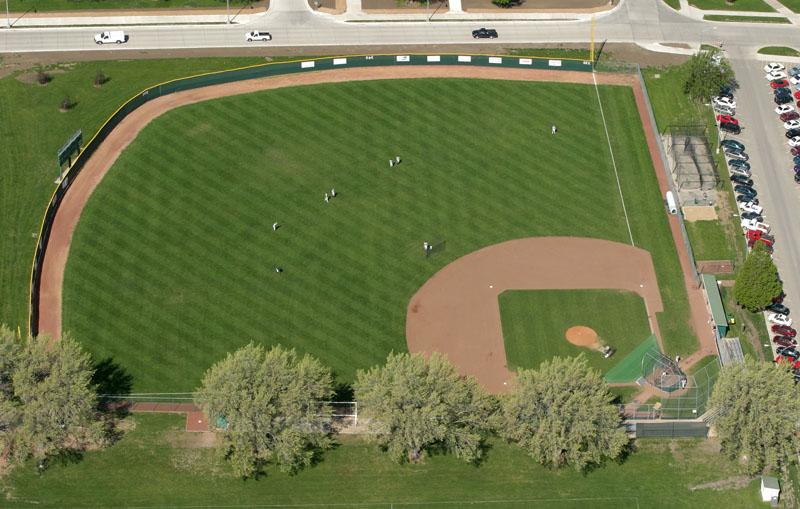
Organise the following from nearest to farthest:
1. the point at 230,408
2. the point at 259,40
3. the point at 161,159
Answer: the point at 230,408 < the point at 161,159 < the point at 259,40

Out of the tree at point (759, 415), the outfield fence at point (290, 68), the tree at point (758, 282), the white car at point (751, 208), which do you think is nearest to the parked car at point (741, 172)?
the white car at point (751, 208)

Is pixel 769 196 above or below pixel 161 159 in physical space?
below

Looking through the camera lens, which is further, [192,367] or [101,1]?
[101,1]

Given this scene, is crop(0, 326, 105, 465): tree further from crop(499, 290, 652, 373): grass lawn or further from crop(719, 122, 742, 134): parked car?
crop(719, 122, 742, 134): parked car

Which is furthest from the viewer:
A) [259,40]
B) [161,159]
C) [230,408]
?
[259,40]

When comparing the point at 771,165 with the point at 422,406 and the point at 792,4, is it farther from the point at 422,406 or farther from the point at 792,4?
the point at 422,406

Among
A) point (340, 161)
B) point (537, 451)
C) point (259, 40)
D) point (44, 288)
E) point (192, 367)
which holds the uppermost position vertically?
point (259, 40)

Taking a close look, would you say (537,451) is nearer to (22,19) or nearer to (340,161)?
(340,161)

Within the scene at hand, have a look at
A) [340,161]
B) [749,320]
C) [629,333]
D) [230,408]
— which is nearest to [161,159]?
[340,161]
